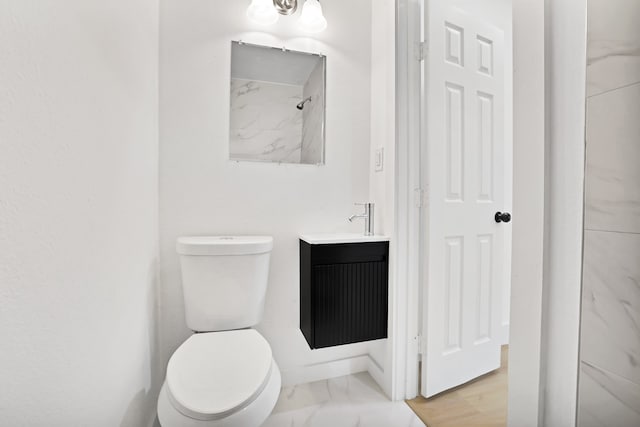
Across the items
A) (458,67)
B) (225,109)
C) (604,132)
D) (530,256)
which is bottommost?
(530,256)

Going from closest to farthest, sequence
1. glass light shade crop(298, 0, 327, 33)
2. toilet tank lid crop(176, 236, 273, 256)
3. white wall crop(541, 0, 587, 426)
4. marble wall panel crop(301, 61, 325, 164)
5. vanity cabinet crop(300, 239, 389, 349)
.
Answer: white wall crop(541, 0, 587, 426) → toilet tank lid crop(176, 236, 273, 256) → vanity cabinet crop(300, 239, 389, 349) → glass light shade crop(298, 0, 327, 33) → marble wall panel crop(301, 61, 325, 164)

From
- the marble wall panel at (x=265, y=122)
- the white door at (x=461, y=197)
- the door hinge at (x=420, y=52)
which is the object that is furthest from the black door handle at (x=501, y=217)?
the marble wall panel at (x=265, y=122)

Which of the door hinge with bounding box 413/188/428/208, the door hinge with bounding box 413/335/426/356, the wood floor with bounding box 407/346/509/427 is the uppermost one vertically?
the door hinge with bounding box 413/188/428/208

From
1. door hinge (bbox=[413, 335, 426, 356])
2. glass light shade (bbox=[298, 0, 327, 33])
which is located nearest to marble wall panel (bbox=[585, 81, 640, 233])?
door hinge (bbox=[413, 335, 426, 356])

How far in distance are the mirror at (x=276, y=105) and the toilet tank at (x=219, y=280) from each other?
19.3 inches

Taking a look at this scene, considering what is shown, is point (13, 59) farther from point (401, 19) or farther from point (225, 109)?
point (401, 19)

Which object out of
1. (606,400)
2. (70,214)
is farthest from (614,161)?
(70,214)

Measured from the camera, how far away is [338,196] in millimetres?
1533

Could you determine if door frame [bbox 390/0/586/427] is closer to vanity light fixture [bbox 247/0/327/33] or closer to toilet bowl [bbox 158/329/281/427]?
toilet bowl [bbox 158/329/281/427]

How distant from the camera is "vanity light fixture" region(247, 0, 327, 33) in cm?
134

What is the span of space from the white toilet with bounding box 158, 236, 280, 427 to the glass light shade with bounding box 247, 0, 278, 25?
3.58 ft

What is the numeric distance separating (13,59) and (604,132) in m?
1.15

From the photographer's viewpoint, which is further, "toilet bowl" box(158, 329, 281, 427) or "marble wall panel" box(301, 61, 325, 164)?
"marble wall panel" box(301, 61, 325, 164)

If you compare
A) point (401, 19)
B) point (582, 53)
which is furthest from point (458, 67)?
point (582, 53)
